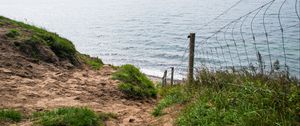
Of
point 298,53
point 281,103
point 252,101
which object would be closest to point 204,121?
point 252,101

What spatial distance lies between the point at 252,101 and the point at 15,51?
7668 millimetres

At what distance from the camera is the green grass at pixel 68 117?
7.16 meters

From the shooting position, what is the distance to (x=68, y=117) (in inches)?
291

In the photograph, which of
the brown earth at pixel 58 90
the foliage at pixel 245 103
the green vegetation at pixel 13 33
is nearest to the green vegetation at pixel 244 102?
the foliage at pixel 245 103

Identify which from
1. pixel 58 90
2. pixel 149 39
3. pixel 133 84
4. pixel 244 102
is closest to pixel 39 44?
pixel 133 84

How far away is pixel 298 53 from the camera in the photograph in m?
41.3

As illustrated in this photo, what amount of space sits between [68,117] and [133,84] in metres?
4.94

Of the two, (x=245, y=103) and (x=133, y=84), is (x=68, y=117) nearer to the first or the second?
(x=245, y=103)

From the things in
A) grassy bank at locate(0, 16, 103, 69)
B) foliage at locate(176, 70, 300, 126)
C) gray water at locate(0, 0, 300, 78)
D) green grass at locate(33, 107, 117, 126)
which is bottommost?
green grass at locate(33, 107, 117, 126)

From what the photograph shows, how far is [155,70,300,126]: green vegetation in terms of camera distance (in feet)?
19.2

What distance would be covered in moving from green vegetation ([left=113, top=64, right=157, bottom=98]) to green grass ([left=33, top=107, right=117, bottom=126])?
10.5 feet

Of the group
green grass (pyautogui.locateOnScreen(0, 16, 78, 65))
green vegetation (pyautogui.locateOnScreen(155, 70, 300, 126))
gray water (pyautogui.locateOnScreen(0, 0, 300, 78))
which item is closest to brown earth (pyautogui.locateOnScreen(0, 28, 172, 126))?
green grass (pyautogui.locateOnScreen(0, 16, 78, 65))

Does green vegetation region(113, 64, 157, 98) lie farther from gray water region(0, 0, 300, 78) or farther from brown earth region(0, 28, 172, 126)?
gray water region(0, 0, 300, 78)

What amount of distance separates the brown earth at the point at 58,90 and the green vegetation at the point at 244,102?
966mm
